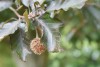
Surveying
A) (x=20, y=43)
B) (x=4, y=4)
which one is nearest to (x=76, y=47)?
(x=4, y=4)

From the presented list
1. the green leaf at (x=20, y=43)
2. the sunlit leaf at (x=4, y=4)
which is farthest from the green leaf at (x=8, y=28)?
the sunlit leaf at (x=4, y=4)

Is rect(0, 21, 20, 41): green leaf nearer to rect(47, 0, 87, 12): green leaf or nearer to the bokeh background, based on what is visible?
rect(47, 0, 87, 12): green leaf

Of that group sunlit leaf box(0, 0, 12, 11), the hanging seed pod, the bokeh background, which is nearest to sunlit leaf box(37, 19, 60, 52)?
the hanging seed pod

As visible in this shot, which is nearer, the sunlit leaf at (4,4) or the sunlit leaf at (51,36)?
the sunlit leaf at (51,36)

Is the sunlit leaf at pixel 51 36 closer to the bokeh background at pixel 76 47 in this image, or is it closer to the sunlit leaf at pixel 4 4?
the sunlit leaf at pixel 4 4

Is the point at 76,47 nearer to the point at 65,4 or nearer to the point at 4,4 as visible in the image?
the point at 4,4

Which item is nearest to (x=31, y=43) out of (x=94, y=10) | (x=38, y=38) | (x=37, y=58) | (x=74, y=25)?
(x=38, y=38)
